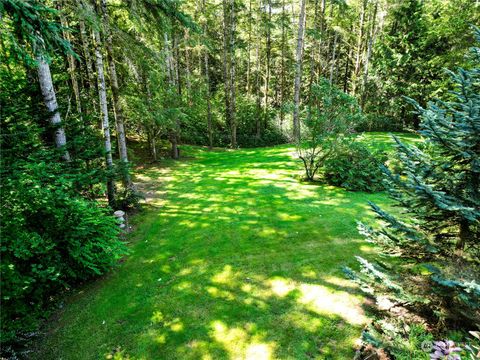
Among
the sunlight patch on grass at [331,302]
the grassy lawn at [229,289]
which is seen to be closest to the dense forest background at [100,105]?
the grassy lawn at [229,289]

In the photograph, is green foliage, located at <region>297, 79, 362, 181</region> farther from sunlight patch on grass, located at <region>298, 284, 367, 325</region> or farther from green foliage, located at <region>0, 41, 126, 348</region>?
green foliage, located at <region>0, 41, 126, 348</region>

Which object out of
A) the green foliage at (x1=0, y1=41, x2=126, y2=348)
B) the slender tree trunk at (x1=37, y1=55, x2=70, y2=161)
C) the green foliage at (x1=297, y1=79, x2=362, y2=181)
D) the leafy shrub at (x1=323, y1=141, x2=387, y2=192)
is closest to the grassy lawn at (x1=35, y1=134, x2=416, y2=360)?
the green foliage at (x1=0, y1=41, x2=126, y2=348)

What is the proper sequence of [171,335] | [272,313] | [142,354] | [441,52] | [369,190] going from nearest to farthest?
[142,354]
[171,335]
[272,313]
[369,190]
[441,52]

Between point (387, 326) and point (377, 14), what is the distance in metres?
27.2

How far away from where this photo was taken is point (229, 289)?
4910mm

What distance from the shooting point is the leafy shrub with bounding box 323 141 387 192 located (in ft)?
32.4

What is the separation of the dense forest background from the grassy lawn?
68cm

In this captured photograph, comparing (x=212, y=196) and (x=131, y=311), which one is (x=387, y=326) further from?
(x=212, y=196)

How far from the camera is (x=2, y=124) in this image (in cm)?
455

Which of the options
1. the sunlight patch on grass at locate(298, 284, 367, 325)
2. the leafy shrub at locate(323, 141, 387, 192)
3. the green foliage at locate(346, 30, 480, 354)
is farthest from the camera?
the leafy shrub at locate(323, 141, 387, 192)

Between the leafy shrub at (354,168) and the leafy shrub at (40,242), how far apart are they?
800cm

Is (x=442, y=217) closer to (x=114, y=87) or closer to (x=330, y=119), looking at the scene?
(x=330, y=119)

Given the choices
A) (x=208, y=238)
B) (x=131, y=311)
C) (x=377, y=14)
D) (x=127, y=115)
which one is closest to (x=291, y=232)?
(x=208, y=238)

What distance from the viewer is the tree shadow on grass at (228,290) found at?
150 inches
